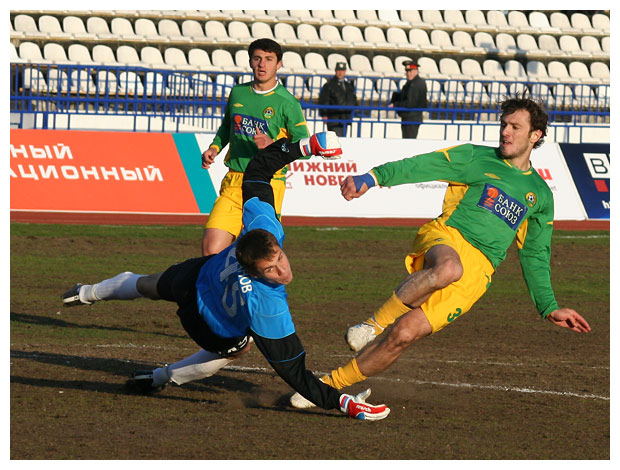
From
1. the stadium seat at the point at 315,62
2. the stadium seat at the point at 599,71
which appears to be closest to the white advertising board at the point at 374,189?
the stadium seat at the point at 315,62

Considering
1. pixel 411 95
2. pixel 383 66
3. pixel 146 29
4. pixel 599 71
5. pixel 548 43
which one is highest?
pixel 548 43

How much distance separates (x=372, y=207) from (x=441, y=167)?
12.8 m

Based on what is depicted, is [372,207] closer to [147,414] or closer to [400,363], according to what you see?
[400,363]

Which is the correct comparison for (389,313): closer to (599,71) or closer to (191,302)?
(191,302)

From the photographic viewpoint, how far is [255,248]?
625 cm

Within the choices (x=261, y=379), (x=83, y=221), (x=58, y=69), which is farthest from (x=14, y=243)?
(x=261, y=379)

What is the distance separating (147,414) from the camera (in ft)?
24.7

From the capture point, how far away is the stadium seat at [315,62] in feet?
94.7

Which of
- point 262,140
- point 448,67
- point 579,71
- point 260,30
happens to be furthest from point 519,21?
point 262,140

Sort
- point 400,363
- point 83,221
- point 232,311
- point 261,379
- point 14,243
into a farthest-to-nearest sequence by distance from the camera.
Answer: point 83,221 → point 14,243 → point 400,363 → point 261,379 → point 232,311

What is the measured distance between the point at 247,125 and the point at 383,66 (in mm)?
21039

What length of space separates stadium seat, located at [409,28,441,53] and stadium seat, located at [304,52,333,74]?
3.77 metres

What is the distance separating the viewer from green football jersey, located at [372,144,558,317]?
25.0ft

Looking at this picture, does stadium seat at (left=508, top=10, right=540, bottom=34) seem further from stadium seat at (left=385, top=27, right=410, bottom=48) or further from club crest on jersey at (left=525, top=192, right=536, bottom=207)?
club crest on jersey at (left=525, top=192, right=536, bottom=207)
